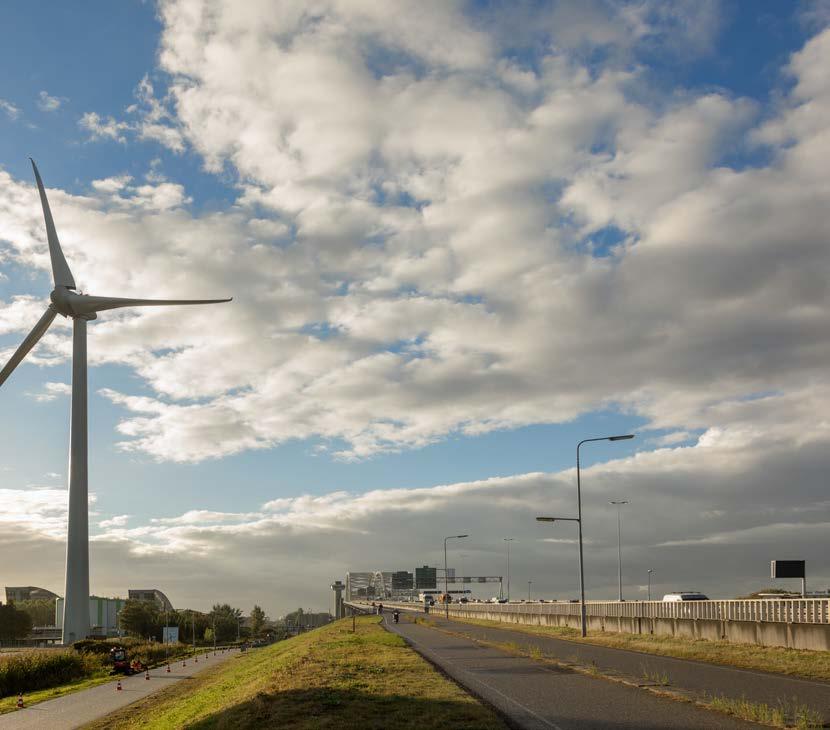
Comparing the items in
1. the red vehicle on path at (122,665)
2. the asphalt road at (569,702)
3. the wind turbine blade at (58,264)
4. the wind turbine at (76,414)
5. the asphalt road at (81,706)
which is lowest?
the red vehicle on path at (122,665)

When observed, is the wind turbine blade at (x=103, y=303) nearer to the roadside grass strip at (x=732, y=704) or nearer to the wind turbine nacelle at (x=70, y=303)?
the wind turbine nacelle at (x=70, y=303)

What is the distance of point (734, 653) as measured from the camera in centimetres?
2950

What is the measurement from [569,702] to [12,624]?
15259 centimetres

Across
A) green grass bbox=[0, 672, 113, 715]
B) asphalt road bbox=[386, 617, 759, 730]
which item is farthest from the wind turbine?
asphalt road bbox=[386, 617, 759, 730]

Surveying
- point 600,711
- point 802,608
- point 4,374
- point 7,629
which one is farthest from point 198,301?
point 7,629

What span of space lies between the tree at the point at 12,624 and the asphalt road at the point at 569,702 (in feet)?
461

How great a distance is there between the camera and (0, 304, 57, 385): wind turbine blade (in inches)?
2500

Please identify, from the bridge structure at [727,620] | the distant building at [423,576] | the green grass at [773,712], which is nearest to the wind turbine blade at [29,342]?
the bridge structure at [727,620]

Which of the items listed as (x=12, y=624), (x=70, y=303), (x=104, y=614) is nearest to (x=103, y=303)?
Answer: (x=70, y=303)

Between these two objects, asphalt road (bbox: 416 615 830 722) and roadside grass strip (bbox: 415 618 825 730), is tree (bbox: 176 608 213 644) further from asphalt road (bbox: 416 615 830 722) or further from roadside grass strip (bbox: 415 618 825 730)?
roadside grass strip (bbox: 415 618 825 730)

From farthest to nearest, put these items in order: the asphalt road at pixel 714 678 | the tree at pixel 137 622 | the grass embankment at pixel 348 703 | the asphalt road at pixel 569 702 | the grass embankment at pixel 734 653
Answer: the tree at pixel 137 622 → the grass embankment at pixel 734 653 → the asphalt road at pixel 714 678 → the grass embankment at pixel 348 703 → the asphalt road at pixel 569 702

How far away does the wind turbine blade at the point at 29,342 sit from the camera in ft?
208

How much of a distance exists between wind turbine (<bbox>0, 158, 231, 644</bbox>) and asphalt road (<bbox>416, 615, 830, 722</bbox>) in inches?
1763

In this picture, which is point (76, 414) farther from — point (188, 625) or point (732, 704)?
point (188, 625)
